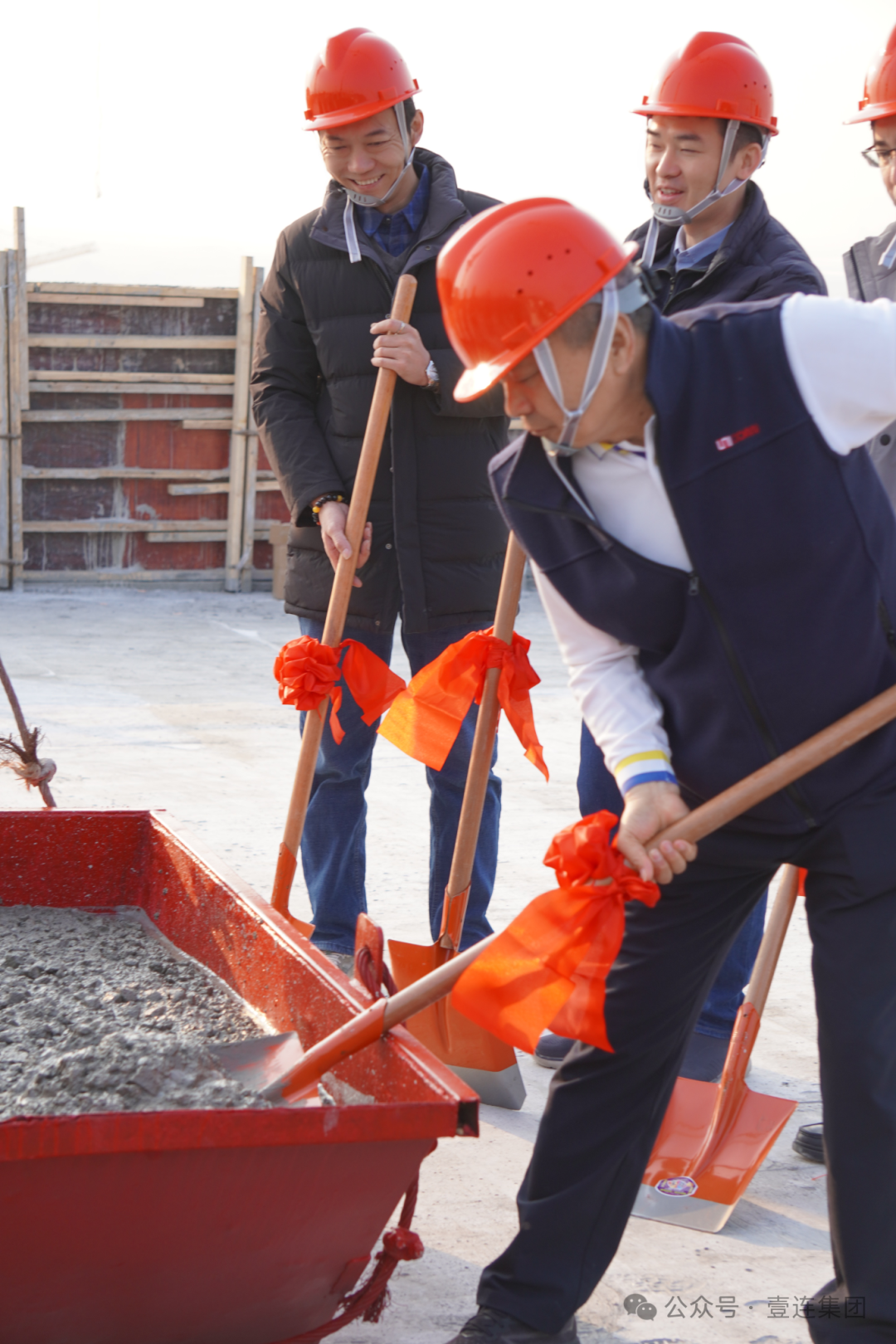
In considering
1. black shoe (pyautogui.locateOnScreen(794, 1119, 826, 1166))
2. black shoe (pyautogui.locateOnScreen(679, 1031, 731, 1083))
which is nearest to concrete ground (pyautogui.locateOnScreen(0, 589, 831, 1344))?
black shoe (pyautogui.locateOnScreen(794, 1119, 826, 1166))

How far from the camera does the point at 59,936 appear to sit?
2756 mm

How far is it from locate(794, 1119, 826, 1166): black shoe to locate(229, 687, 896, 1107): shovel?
1.12 metres

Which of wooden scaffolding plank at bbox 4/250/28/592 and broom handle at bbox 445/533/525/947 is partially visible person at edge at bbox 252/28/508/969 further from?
wooden scaffolding plank at bbox 4/250/28/592

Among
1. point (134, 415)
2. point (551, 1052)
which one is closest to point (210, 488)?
point (134, 415)

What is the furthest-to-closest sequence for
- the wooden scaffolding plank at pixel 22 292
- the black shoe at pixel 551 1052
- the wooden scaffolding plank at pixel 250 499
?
1. the wooden scaffolding plank at pixel 250 499
2. the wooden scaffolding plank at pixel 22 292
3. the black shoe at pixel 551 1052

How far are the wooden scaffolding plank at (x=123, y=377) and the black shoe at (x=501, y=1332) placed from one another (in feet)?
27.2

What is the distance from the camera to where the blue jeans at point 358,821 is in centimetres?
309

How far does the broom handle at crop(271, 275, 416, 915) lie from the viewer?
2.82 meters

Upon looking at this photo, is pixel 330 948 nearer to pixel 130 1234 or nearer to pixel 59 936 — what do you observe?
pixel 59 936

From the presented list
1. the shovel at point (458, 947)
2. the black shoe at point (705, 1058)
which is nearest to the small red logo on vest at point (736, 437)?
the shovel at point (458, 947)

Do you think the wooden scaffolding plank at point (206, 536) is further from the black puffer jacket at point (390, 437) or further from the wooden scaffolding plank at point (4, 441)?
the black puffer jacket at point (390, 437)

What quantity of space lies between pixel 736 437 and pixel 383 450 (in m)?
1.54

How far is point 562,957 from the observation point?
1782 mm

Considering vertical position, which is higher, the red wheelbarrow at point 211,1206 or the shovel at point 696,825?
the shovel at point 696,825
